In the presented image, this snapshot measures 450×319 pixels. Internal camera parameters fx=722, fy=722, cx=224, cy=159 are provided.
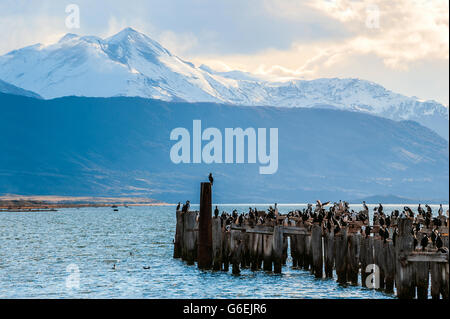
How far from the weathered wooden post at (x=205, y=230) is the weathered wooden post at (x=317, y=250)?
14.0ft

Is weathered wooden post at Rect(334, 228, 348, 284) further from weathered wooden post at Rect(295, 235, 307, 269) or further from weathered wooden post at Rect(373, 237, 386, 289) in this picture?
weathered wooden post at Rect(295, 235, 307, 269)

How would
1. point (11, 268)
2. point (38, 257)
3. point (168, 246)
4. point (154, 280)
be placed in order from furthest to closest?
point (168, 246) < point (38, 257) < point (11, 268) < point (154, 280)

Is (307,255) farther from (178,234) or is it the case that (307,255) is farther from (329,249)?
(178,234)

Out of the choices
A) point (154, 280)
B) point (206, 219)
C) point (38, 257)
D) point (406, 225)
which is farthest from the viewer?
point (38, 257)

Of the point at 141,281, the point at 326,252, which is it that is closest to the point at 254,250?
the point at 326,252

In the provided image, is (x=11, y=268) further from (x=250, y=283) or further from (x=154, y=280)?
(x=250, y=283)

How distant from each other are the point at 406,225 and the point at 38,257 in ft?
100

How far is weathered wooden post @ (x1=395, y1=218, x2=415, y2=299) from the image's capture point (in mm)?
19641

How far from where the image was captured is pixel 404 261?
19.8 metres

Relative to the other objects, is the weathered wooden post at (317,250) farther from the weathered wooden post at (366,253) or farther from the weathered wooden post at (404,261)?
the weathered wooden post at (404,261)

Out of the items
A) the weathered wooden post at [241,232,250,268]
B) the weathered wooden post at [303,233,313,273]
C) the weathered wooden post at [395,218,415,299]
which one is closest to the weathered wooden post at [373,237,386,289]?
the weathered wooden post at [395,218,415,299]
